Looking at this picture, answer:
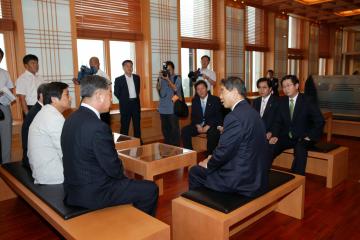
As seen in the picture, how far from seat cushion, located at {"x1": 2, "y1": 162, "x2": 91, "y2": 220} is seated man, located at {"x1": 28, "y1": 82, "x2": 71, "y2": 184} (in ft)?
0.25

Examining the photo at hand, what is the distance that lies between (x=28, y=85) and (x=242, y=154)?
3.06 meters

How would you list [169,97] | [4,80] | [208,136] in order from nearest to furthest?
[4,80]
[208,136]
[169,97]

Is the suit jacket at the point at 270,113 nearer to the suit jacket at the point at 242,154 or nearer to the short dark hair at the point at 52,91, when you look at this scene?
the suit jacket at the point at 242,154

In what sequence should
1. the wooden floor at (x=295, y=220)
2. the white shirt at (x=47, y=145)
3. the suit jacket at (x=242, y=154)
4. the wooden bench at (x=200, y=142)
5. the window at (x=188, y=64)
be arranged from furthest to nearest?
the window at (x=188, y=64)
the wooden bench at (x=200, y=142)
the wooden floor at (x=295, y=220)
the white shirt at (x=47, y=145)
the suit jacket at (x=242, y=154)

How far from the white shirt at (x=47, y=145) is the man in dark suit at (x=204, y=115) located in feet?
7.54

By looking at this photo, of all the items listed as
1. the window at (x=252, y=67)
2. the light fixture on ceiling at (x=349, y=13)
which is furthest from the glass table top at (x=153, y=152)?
the light fixture on ceiling at (x=349, y=13)

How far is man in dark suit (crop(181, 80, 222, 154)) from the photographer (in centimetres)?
425

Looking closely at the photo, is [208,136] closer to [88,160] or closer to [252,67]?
[88,160]

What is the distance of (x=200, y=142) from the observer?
455cm

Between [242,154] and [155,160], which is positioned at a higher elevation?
[242,154]

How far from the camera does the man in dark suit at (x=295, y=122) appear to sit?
3.28 meters

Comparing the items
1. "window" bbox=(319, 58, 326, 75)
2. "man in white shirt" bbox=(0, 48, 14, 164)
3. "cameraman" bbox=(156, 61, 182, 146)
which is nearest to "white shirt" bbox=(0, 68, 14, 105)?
"man in white shirt" bbox=(0, 48, 14, 164)

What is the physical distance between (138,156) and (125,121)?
190 cm

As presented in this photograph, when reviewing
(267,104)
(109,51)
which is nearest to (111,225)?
(267,104)
